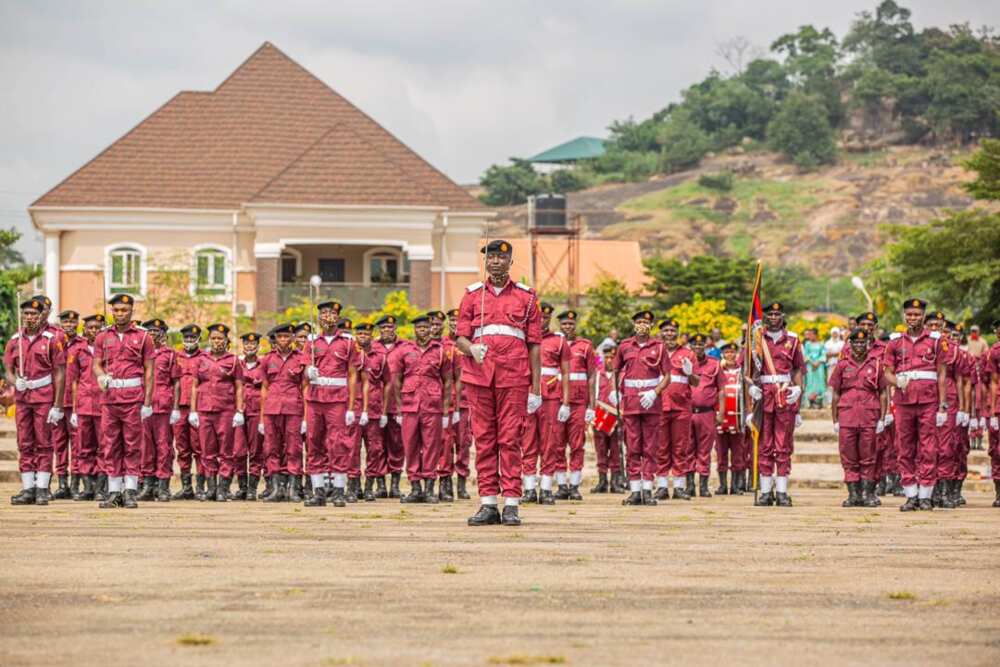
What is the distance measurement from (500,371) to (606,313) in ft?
142

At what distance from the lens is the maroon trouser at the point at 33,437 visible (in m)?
19.0

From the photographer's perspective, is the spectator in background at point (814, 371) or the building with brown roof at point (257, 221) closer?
the spectator in background at point (814, 371)

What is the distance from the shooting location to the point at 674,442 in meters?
21.6

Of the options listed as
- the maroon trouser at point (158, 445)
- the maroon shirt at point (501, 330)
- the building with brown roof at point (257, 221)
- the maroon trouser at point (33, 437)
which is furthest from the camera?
the building with brown roof at point (257, 221)

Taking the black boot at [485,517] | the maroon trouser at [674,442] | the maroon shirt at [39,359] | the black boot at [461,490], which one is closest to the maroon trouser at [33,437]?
the maroon shirt at [39,359]

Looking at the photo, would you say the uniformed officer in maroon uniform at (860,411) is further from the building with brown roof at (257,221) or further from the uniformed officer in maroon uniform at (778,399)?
the building with brown roof at (257,221)

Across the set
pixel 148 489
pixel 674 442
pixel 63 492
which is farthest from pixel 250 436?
pixel 674 442

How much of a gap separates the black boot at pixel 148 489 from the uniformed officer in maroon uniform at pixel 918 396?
8.94 m

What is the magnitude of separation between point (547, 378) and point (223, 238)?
37486 mm

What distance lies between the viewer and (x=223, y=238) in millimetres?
56438

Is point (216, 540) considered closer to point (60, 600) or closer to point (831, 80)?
point (60, 600)

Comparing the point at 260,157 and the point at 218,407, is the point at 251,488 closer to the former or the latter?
the point at 218,407

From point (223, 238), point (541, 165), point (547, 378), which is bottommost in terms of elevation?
point (547, 378)

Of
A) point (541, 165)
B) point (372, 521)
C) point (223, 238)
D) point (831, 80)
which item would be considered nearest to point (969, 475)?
point (372, 521)
